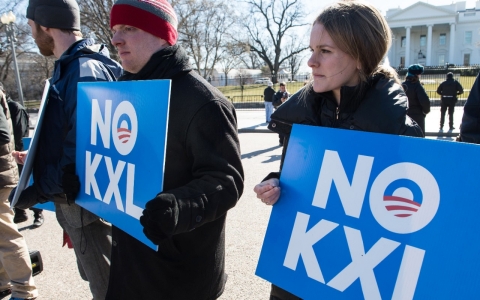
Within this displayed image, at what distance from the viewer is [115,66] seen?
244 centimetres

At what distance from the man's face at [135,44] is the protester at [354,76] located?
740 millimetres

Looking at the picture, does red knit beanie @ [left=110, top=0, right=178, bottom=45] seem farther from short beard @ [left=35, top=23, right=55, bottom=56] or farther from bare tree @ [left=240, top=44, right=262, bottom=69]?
Answer: bare tree @ [left=240, top=44, right=262, bottom=69]

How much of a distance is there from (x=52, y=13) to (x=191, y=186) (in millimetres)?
1593

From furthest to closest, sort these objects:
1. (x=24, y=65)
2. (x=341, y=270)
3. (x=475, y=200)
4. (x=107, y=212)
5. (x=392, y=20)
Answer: (x=392, y=20)
(x=24, y=65)
(x=107, y=212)
(x=341, y=270)
(x=475, y=200)

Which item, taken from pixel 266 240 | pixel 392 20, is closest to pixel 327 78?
pixel 266 240

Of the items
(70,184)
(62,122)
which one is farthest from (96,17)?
(70,184)

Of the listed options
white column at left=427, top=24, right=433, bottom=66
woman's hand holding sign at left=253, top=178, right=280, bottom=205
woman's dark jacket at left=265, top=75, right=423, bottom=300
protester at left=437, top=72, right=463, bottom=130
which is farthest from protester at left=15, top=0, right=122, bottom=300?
white column at left=427, top=24, right=433, bottom=66

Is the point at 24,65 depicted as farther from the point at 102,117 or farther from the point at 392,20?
the point at 392,20

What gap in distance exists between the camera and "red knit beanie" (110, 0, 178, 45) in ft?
5.55

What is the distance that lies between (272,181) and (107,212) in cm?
83

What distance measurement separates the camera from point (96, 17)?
24078mm

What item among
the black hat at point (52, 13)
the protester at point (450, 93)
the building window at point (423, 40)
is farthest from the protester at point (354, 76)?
the building window at point (423, 40)

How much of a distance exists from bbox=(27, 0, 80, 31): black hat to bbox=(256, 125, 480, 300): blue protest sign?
1.73 meters

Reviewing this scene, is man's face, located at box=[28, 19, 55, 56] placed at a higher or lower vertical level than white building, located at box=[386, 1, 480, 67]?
lower
